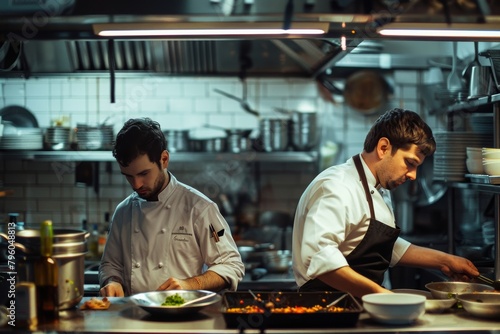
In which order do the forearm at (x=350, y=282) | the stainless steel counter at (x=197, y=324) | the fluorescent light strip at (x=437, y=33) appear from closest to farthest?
the stainless steel counter at (x=197, y=324) → the forearm at (x=350, y=282) → the fluorescent light strip at (x=437, y=33)

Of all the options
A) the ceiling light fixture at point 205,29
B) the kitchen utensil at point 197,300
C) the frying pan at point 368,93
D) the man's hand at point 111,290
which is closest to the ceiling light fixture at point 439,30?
the ceiling light fixture at point 205,29

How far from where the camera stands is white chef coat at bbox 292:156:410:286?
3164 mm

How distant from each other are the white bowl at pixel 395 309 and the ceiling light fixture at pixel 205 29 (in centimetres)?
128

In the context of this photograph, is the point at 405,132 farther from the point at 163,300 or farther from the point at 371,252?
the point at 163,300

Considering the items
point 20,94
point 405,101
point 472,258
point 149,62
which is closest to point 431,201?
point 405,101

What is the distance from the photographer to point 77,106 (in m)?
6.67

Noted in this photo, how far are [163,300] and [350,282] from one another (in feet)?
2.81

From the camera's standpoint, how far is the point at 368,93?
6676 mm

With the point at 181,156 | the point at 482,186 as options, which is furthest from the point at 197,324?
the point at 181,156

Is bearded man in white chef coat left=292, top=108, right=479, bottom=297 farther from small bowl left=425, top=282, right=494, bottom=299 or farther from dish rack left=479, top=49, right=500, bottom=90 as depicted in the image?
dish rack left=479, top=49, right=500, bottom=90

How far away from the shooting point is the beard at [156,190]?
3.87 metres

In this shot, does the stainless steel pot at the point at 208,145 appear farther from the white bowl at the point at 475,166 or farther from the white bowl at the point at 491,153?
the white bowl at the point at 491,153

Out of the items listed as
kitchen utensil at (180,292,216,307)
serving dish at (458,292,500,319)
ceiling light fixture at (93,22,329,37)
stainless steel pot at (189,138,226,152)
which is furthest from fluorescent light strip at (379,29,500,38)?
stainless steel pot at (189,138,226,152)

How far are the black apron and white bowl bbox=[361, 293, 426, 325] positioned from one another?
0.62 meters
